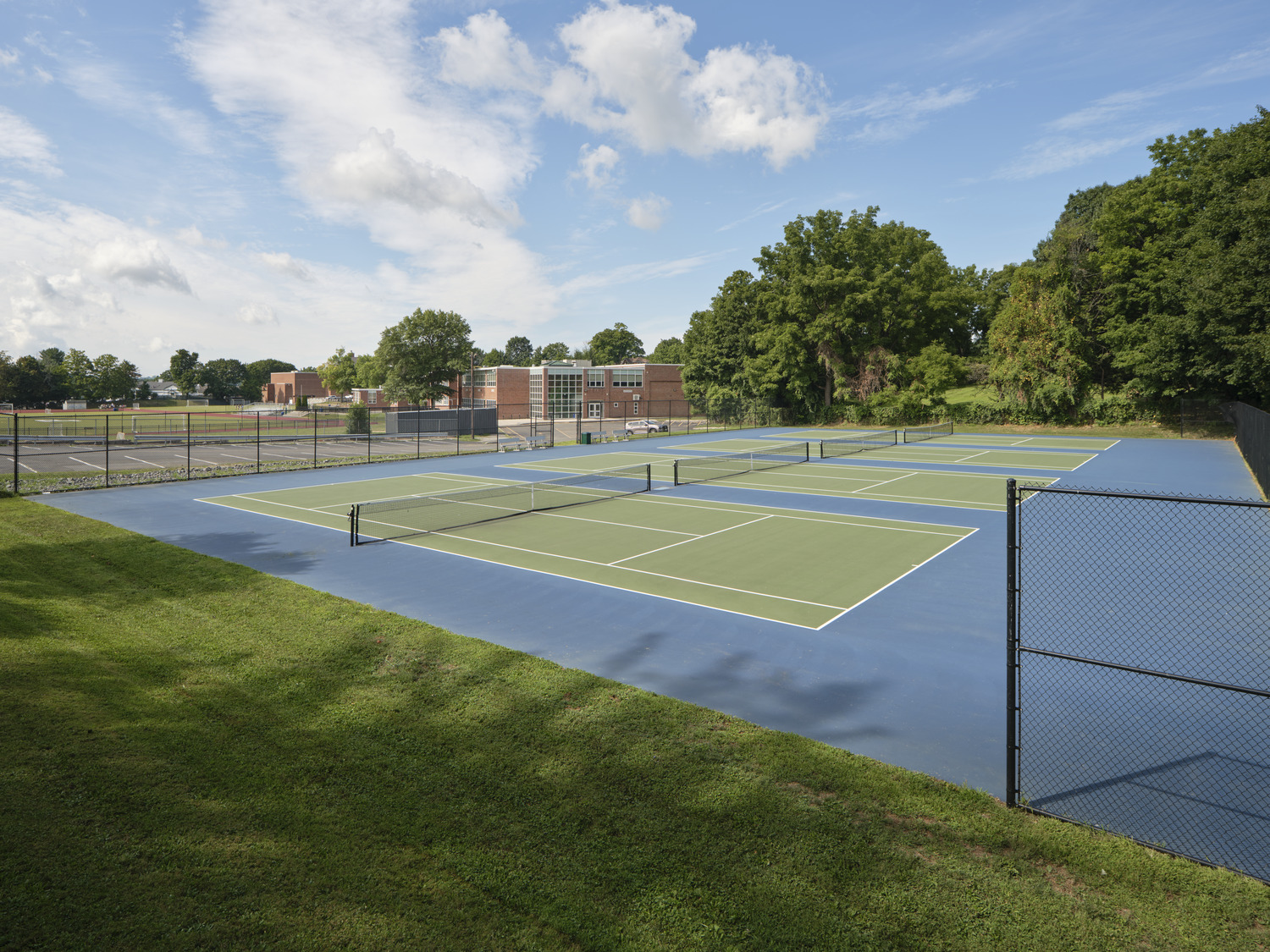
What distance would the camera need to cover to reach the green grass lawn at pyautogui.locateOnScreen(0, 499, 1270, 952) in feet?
13.8

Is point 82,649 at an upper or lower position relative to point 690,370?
lower

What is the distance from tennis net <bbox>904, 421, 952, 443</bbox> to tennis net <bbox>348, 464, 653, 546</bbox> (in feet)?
95.8

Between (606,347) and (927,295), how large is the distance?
363 feet

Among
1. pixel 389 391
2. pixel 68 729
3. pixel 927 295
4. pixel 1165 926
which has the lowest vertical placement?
pixel 1165 926

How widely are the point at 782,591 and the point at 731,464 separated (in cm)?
2007

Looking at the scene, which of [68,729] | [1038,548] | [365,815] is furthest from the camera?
[1038,548]

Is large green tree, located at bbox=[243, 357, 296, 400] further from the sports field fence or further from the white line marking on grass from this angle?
the white line marking on grass

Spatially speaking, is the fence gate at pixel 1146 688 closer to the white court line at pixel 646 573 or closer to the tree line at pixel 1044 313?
the white court line at pixel 646 573

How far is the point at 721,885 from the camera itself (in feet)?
15.2

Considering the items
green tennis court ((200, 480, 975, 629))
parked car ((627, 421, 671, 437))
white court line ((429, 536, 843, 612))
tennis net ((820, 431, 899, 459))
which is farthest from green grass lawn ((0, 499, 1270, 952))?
parked car ((627, 421, 671, 437))

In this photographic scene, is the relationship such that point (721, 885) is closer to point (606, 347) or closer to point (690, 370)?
point (690, 370)

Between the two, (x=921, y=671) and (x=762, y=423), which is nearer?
(x=921, y=671)

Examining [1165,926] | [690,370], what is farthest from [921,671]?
[690,370]

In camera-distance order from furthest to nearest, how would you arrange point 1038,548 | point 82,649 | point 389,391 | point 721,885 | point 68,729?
point 389,391
point 1038,548
point 82,649
point 68,729
point 721,885
